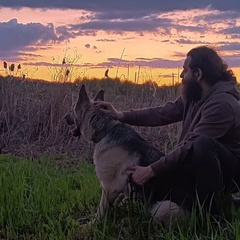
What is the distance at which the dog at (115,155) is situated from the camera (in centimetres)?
498

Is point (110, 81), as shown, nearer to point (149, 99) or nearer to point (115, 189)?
point (149, 99)

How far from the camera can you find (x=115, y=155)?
17.6 feet

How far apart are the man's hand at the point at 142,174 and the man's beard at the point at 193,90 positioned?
86cm

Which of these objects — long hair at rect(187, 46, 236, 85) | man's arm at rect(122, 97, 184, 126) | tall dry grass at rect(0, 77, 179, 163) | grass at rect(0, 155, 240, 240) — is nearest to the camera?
grass at rect(0, 155, 240, 240)

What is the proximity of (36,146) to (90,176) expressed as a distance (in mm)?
3236

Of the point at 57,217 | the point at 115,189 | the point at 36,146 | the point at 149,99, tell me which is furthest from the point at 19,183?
the point at 149,99

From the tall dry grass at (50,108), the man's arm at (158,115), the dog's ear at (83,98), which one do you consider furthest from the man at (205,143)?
the tall dry grass at (50,108)

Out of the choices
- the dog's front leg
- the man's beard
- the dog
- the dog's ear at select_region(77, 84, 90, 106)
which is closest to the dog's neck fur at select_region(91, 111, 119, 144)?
the dog

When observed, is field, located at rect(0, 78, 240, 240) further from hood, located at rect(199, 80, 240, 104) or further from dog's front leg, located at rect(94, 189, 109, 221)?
hood, located at rect(199, 80, 240, 104)

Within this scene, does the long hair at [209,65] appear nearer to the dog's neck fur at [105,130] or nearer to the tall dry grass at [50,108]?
the dog's neck fur at [105,130]

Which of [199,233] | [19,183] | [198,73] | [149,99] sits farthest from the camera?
[149,99]

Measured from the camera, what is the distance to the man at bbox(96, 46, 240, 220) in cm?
468

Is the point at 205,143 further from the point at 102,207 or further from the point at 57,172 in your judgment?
the point at 57,172

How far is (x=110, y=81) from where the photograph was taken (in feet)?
37.8
